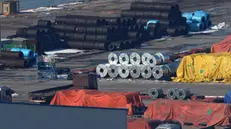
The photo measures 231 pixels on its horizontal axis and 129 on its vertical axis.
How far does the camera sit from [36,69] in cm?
5884

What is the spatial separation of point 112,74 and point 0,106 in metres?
29.8

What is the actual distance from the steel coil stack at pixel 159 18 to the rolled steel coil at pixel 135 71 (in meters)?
18.2

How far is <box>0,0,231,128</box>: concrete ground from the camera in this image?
50.8 metres

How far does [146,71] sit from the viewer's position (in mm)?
53156

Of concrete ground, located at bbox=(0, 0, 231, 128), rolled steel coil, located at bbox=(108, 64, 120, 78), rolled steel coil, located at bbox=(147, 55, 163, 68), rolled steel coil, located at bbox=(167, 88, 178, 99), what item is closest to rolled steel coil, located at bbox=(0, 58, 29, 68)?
concrete ground, located at bbox=(0, 0, 231, 128)

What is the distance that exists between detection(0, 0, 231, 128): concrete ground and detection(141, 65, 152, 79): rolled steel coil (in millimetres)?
418

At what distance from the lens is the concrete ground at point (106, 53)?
50781 millimetres

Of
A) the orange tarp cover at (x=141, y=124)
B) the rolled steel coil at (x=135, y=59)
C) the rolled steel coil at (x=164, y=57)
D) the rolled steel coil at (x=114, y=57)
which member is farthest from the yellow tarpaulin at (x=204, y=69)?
the orange tarp cover at (x=141, y=124)

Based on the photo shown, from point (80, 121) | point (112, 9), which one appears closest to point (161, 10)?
point (112, 9)

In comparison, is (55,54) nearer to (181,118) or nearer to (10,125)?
(181,118)

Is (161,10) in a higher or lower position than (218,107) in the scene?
higher

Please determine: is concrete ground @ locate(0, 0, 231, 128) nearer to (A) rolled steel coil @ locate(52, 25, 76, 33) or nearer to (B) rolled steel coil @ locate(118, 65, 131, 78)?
(B) rolled steel coil @ locate(118, 65, 131, 78)

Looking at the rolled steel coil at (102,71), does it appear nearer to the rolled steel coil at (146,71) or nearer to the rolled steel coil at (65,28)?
the rolled steel coil at (146,71)

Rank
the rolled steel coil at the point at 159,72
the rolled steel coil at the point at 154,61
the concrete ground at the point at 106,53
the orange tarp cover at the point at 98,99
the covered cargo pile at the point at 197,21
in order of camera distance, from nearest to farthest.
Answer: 1. the orange tarp cover at the point at 98,99
2. the concrete ground at the point at 106,53
3. the rolled steel coil at the point at 159,72
4. the rolled steel coil at the point at 154,61
5. the covered cargo pile at the point at 197,21
